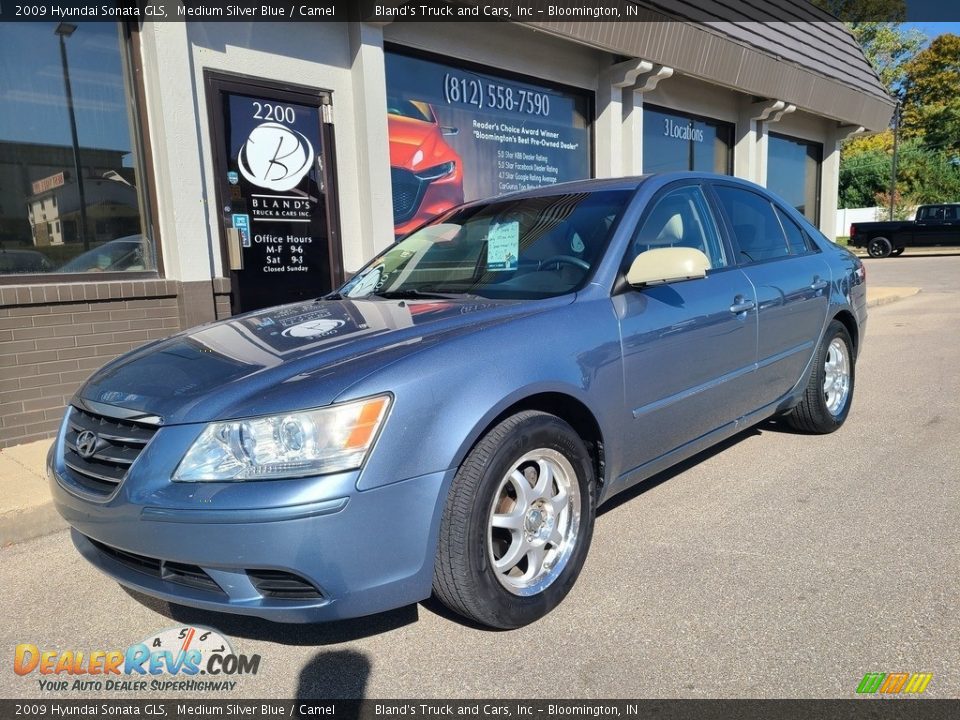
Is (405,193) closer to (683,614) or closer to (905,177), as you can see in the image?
(683,614)

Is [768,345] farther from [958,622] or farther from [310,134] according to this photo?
[310,134]

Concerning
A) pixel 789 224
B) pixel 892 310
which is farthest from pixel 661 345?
pixel 892 310

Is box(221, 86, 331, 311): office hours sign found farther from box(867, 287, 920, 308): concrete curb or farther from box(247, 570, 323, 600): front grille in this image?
box(867, 287, 920, 308): concrete curb

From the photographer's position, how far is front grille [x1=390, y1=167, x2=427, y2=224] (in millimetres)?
7297

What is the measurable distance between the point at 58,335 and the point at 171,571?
3.64 metres

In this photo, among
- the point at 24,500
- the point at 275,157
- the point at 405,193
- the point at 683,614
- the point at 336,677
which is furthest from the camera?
the point at 405,193

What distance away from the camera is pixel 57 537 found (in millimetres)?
3643

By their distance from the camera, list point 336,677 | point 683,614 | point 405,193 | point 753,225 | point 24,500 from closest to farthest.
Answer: point 336,677 → point 683,614 → point 24,500 → point 753,225 → point 405,193

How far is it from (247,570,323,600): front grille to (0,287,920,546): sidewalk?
2.21 m

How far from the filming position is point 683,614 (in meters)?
2.58

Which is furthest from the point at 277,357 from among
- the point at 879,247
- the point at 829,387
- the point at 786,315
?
the point at 879,247

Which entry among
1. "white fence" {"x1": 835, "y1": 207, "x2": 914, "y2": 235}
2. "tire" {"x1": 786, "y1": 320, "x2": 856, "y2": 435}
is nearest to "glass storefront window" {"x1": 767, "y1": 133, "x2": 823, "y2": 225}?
"tire" {"x1": 786, "y1": 320, "x2": 856, "y2": 435}

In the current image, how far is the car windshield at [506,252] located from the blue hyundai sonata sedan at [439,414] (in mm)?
14

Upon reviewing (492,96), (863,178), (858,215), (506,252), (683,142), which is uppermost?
(863,178)
